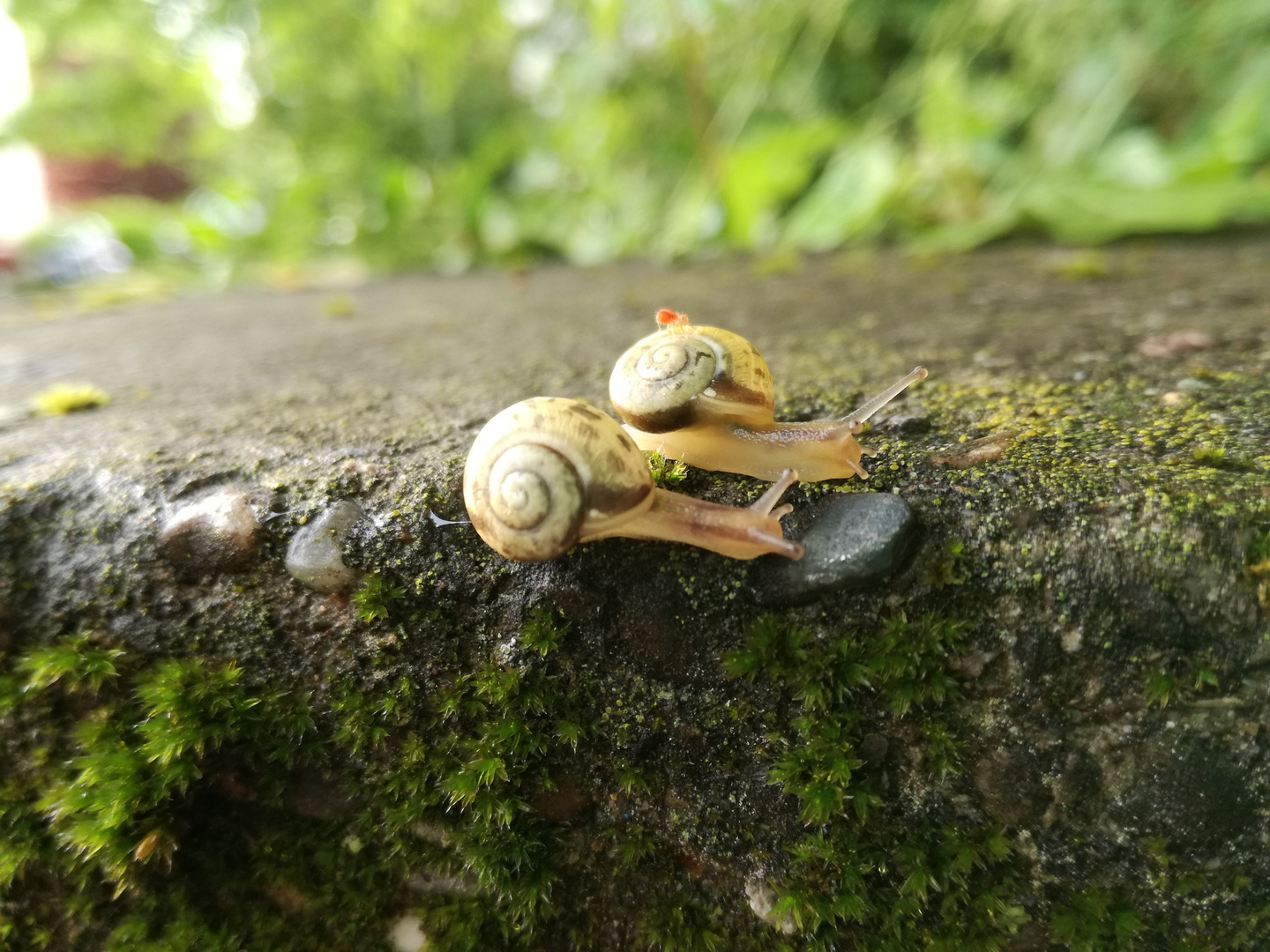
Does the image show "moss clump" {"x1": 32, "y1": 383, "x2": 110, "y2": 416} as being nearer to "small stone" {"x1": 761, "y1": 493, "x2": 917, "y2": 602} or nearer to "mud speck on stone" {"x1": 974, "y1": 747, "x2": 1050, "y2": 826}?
"small stone" {"x1": 761, "y1": 493, "x2": 917, "y2": 602}

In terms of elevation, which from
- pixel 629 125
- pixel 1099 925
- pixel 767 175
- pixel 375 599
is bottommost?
pixel 1099 925

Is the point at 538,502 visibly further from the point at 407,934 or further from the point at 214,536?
the point at 407,934

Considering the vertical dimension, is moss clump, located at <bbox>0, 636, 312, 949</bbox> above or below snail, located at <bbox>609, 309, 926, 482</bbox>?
below

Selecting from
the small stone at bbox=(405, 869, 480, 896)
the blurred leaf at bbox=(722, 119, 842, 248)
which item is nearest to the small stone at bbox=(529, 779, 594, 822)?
the small stone at bbox=(405, 869, 480, 896)

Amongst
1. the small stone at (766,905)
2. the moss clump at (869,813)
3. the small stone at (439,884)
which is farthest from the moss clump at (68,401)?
the small stone at (766,905)

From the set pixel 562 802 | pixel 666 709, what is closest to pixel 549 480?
pixel 666 709

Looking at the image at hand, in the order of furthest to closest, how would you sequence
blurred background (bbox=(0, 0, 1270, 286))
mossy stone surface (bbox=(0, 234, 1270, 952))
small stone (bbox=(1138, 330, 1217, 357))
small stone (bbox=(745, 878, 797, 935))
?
blurred background (bbox=(0, 0, 1270, 286))
small stone (bbox=(1138, 330, 1217, 357))
small stone (bbox=(745, 878, 797, 935))
mossy stone surface (bbox=(0, 234, 1270, 952))
